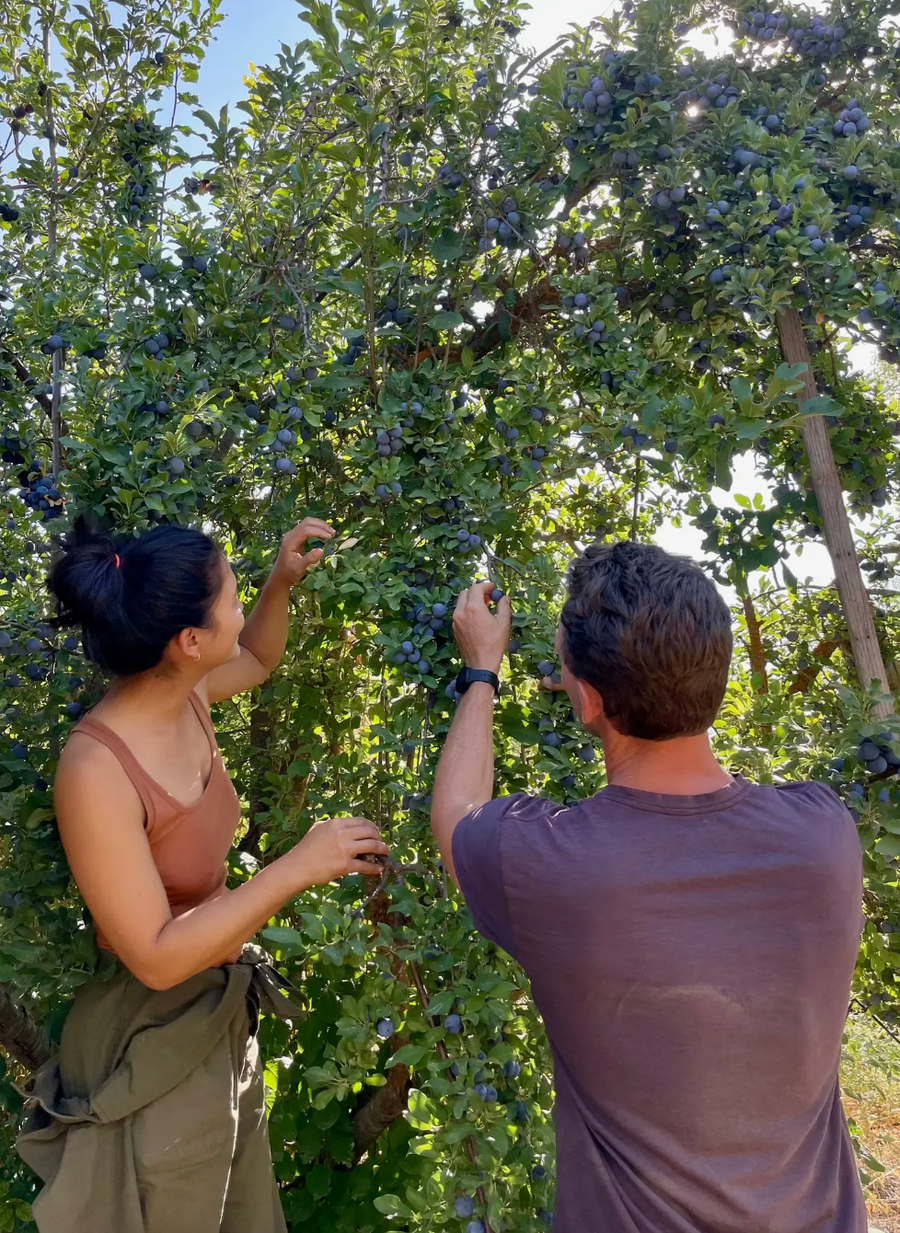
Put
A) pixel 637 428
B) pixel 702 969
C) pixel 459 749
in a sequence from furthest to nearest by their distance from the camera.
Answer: pixel 637 428, pixel 459 749, pixel 702 969

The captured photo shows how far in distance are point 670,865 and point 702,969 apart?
0.12 meters

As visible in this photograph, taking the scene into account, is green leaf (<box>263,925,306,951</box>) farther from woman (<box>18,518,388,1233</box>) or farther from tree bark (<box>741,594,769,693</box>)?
tree bark (<box>741,594,769,693</box>)

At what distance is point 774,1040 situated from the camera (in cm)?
106

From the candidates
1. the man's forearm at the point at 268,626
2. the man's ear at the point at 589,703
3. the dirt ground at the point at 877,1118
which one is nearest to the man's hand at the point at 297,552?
the man's forearm at the point at 268,626

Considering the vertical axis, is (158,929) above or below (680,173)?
below

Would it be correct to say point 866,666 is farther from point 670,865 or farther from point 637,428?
point 670,865

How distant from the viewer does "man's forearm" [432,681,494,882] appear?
133cm

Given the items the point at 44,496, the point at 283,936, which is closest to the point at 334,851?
the point at 283,936

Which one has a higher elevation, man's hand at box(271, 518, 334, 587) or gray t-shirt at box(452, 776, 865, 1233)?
man's hand at box(271, 518, 334, 587)

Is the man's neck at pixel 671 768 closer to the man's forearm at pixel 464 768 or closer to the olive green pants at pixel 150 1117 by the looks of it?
the man's forearm at pixel 464 768

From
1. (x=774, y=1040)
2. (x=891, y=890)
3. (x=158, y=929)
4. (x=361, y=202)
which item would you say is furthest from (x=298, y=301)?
(x=891, y=890)

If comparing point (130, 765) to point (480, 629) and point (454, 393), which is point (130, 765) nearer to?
point (480, 629)

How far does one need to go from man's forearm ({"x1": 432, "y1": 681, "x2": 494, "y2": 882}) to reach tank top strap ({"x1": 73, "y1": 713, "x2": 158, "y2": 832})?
1.48ft

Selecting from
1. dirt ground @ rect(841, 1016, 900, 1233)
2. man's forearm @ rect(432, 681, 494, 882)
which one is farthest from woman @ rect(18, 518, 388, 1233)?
dirt ground @ rect(841, 1016, 900, 1233)
